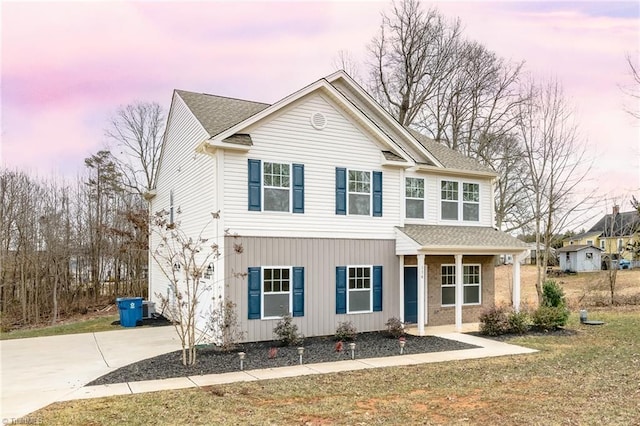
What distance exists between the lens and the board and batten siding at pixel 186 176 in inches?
522

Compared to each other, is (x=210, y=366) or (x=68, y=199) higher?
(x=68, y=199)

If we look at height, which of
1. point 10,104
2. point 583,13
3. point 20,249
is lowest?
point 20,249

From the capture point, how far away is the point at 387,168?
15.2 m

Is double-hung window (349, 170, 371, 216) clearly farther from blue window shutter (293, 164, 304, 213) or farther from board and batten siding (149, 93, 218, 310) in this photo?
board and batten siding (149, 93, 218, 310)

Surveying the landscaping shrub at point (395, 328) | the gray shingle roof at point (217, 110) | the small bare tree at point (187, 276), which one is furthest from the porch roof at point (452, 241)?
the gray shingle roof at point (217, 110)

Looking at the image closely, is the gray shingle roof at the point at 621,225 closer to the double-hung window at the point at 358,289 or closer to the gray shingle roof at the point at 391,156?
the gray shingle roof at the point at 391,156

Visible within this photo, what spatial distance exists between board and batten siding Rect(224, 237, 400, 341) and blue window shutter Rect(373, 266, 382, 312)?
5.1 inches

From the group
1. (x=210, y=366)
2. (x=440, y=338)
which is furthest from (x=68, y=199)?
(x=440, y=338)

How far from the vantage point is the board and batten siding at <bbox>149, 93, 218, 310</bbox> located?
13.3 meters

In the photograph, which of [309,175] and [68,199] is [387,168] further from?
[68,199]

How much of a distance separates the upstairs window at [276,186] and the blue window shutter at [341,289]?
248 centimetres

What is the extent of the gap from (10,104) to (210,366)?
629 inches

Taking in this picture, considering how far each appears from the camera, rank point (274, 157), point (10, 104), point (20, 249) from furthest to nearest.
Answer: point (20, 249) < point (10, 104) < point (274, 157)

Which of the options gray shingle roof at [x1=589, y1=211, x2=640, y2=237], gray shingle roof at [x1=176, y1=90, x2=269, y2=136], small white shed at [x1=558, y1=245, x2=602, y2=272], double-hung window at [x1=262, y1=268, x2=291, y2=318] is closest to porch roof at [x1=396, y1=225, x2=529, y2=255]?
double-hung window at [x1=262, y1=268, x2=291, y2=318]
